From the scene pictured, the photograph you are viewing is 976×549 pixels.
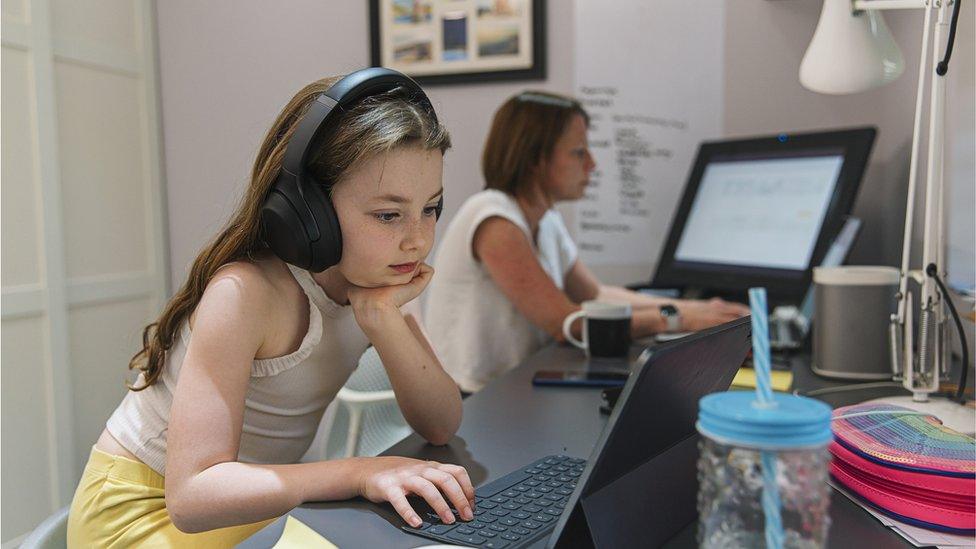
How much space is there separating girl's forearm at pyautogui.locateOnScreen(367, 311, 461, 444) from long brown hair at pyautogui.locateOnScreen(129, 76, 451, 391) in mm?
188

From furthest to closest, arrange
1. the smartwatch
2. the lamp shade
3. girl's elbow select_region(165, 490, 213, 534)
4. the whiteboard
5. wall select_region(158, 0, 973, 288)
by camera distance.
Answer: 1. the whiteboard
2. wall select_region(158, 0, 973, 288)
3. the smartwatch
4. the lamp shade
5. girl's elbow select_region(165, 490, 213, 534)

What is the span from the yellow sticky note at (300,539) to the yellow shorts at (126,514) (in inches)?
7.4

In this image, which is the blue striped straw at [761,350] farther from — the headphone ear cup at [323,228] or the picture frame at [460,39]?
the picture frame at [460,39]

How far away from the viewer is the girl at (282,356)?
0.74 metres

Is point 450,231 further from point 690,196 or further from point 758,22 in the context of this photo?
point 758,22

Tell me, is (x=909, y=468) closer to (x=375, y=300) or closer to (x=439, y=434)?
(x=439, y=434)

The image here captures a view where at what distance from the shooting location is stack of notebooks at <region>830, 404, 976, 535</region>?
24.3 inches

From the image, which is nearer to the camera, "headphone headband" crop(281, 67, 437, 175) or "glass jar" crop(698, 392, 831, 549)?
"glass jar" crop(698, 392, 831, 549)

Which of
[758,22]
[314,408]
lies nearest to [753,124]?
[758,22]

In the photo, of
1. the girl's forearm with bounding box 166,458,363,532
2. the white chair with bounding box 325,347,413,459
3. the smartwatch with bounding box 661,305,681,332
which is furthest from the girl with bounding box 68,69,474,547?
the smartwatch with bounding box 661,305,681,332

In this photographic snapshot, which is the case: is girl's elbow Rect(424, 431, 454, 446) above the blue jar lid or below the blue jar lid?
below

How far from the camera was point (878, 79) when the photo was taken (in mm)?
1146

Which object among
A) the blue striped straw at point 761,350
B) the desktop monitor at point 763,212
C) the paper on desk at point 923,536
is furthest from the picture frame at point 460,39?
the blue striped straw at point 761,350

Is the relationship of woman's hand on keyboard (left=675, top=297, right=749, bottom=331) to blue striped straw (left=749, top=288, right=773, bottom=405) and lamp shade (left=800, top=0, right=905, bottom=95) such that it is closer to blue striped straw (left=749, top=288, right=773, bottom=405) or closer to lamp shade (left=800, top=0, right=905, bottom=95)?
lamp shade (left=800, top=0, right=905, bottom=95)
